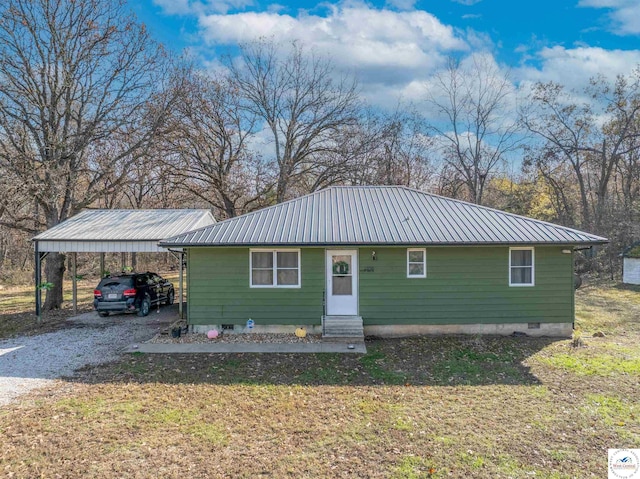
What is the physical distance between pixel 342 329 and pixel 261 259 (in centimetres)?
299

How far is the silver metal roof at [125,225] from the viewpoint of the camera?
11984 mm

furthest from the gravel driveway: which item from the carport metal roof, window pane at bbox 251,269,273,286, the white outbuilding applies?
the white outbuilding

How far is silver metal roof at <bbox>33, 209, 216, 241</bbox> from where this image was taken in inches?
472

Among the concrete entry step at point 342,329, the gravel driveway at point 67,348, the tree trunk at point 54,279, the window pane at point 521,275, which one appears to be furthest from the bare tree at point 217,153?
the window pane at point 521,275

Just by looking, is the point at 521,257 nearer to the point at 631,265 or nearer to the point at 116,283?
the point at 116,283

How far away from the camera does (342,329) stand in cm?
1013

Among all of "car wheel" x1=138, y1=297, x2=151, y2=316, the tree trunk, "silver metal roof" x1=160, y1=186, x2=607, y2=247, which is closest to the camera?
"silver metal roof" x1=160, y1=186, x2=607, y2=247

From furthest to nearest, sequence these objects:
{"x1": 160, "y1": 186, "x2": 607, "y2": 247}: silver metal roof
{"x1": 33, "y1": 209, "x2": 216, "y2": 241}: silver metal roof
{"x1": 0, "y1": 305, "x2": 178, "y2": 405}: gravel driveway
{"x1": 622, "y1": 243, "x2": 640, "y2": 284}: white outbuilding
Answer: {"x1": 622, "y1": 243, "x2": 640, "y2": 284}: white outbuilding, {"x1": 33, "y1": 209, "x2": 216, "y2": 241}: silver metal roof, {"x1": 160, "y1": 186, "x2": 607, "y2": 247}: silver metal roof, {"x1": 0, "y1": 305, "x2": 178, "y2": 405}: gravel driveway

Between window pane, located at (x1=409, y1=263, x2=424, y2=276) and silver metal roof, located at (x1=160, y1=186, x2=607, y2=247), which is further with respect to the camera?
window pane, located at (x1=409, y1=263, x2=424, y2=276)

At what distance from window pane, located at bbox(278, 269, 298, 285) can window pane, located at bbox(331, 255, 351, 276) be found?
3.66ft

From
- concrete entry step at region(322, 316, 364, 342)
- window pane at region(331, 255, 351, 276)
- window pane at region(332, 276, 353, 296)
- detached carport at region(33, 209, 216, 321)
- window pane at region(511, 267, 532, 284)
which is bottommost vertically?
concrete entry step at region(322, 316, 364, 342)

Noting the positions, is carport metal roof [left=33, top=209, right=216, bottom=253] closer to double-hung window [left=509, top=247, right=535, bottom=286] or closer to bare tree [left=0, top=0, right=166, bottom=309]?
bare tree [left=0, top=0, right=166, bottom=309]

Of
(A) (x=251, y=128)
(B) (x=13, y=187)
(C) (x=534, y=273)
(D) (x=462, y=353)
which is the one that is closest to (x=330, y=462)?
(D) (x=462, y=353)

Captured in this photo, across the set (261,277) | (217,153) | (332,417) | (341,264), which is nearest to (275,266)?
(261,277)
